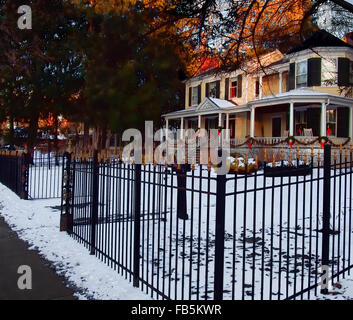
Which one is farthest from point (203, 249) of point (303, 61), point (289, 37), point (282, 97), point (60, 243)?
point (303, 61)

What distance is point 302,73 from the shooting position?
2339 centimetres

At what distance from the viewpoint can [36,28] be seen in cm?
2411

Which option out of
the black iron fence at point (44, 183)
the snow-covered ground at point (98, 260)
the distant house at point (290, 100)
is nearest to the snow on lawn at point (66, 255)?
the snow-covered ground at point (98, 260)

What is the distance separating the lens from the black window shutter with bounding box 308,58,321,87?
22.3 metres

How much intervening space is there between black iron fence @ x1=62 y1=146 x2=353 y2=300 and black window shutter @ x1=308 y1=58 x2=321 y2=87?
53.2 feet

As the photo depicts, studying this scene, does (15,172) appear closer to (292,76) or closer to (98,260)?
(98,260)

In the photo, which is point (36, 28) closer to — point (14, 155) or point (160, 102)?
point (160, 102)

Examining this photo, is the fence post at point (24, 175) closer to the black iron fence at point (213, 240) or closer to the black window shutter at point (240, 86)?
the black iron fence at point (213, 240)

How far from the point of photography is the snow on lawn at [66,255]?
438 centimetres

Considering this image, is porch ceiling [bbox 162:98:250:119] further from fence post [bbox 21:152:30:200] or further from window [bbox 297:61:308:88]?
fence post [bbox 21:152:30:200]

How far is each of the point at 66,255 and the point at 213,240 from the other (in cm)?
280

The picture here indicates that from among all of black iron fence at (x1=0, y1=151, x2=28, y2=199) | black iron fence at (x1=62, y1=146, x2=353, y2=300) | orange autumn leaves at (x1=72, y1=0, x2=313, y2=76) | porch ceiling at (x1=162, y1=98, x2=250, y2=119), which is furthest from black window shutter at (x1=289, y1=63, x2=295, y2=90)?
black iron fence at (x1=0, y1=151, x2=28, y2=199)
